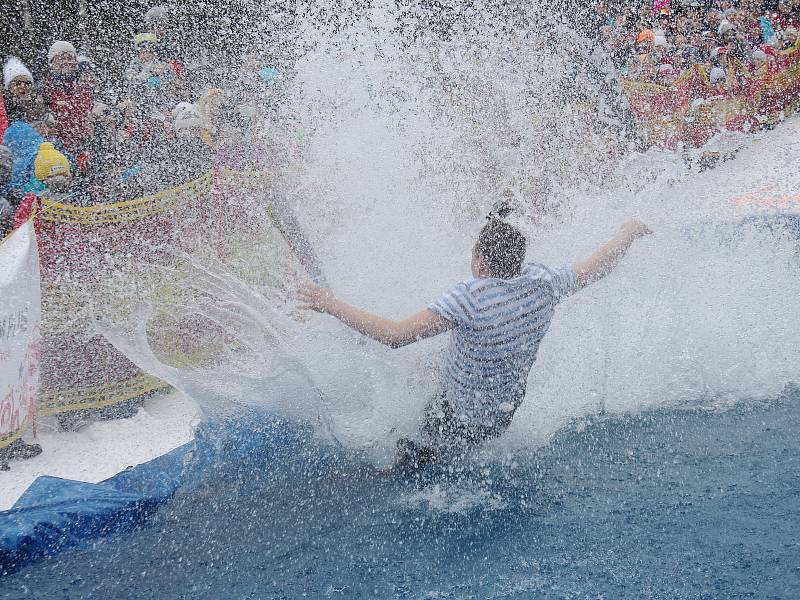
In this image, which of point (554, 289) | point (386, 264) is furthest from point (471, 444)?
point (386, 264)

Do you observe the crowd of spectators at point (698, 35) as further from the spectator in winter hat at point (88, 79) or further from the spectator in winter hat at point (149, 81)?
the spectator in winter hat at point (88, 79)

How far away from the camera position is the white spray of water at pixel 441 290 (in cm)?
363

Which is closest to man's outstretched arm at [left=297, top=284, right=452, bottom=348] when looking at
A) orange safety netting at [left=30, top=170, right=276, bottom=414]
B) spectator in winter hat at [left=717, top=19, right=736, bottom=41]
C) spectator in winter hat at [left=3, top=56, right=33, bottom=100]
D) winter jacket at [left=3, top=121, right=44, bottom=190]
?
orange safety netting at [left=30, top=170, right=276, bottom=414]

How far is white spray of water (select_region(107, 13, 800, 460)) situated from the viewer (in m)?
3.63

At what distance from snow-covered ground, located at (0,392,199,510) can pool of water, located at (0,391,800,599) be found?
3.53 ft

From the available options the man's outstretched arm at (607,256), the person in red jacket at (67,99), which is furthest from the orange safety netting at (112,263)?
the man's outstretched arm at (607,256)

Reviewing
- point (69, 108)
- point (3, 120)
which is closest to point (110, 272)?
point (3, 120)

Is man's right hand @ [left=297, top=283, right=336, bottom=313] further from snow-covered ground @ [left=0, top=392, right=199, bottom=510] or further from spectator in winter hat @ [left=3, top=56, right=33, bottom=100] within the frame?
spectator in winter hat @ [left=3, top=56, right=33, bottom=100]

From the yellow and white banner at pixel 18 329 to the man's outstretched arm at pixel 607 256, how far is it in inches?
115

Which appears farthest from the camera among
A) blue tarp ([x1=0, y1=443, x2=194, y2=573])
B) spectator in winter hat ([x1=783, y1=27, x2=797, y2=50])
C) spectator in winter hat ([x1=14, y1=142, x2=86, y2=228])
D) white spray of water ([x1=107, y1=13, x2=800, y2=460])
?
spectator in winter hat ([x1=783, y1=27, x2=797, y2=50])

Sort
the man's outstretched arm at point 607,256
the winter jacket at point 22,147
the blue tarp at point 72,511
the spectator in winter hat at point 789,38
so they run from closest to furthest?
the blue tarp at point 72,511 < the man's outstretched arm at point 607,256 < the winter jacket at point 22,147 < the spectator in winter hat at point 789,38

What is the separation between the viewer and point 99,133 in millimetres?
5430

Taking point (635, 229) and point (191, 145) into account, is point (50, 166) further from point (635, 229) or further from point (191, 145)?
point (635, 229)

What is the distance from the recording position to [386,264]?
4578 mm
